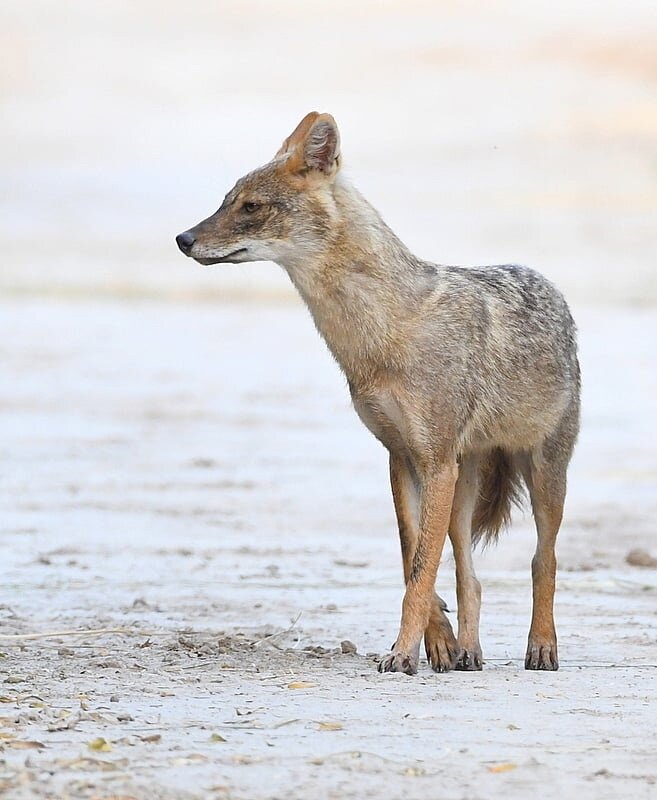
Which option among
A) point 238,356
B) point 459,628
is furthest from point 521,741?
point 238,356

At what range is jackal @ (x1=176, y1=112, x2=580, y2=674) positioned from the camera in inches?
307

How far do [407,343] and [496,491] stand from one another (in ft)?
4.47

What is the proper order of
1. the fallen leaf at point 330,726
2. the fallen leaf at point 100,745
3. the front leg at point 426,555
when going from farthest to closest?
the front leg at point 426,555 < the fallen leaf at point 330,726 < the fallen leaf at point 100,745

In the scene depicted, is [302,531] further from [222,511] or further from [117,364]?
[117,364]

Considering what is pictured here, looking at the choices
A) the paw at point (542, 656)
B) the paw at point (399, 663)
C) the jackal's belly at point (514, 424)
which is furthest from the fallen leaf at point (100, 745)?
the paw at point (542, 656)

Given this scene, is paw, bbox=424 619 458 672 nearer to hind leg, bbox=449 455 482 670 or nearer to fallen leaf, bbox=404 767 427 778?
hind leg, bbox=449 455 482 670

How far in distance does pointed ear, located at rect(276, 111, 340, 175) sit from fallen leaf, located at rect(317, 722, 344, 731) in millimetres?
3098

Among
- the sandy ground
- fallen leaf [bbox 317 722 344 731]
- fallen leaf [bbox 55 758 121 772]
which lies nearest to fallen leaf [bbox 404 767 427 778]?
the sandy ground

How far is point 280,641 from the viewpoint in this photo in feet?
27.6

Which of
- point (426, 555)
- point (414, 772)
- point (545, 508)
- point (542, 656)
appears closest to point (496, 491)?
point (545, 508)

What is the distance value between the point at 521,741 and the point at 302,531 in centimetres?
691

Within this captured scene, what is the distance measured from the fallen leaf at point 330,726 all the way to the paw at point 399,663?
1.62 meters

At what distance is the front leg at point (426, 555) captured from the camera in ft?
25.0

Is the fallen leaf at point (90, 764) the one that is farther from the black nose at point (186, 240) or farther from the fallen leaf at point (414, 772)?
the black nose at point (186, 240)
